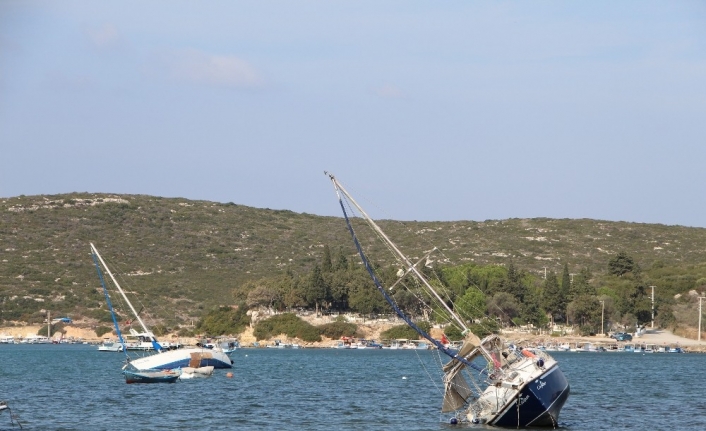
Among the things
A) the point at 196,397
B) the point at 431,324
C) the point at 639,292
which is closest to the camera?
the point at 196,397

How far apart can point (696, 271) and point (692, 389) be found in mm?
98781

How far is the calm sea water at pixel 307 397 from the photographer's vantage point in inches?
2157

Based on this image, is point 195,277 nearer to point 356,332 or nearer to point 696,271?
point 356,332

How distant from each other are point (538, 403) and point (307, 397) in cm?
2441

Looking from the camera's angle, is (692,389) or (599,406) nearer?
(599,406)

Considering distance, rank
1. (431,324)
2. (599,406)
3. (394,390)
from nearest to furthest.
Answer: (599,406)
(394,390)
(431,324)

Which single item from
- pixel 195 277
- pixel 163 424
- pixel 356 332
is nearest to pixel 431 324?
pixel 356 332

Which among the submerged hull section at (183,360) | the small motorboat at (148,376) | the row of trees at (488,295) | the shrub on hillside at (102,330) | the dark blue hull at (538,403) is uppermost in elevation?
the row of trees at (488,295)

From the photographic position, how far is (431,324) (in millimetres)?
140750

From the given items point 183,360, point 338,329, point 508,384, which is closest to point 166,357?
point 183,360

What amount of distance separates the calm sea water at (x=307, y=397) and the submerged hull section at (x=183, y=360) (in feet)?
5.49

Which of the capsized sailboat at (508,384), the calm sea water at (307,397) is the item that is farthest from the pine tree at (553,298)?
the capsized sailboat at (508,384)

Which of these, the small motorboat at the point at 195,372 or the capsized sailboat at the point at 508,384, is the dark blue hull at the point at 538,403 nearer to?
the capsized sailboat at the point at 508,384

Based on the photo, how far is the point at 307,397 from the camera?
69188 millimetres
